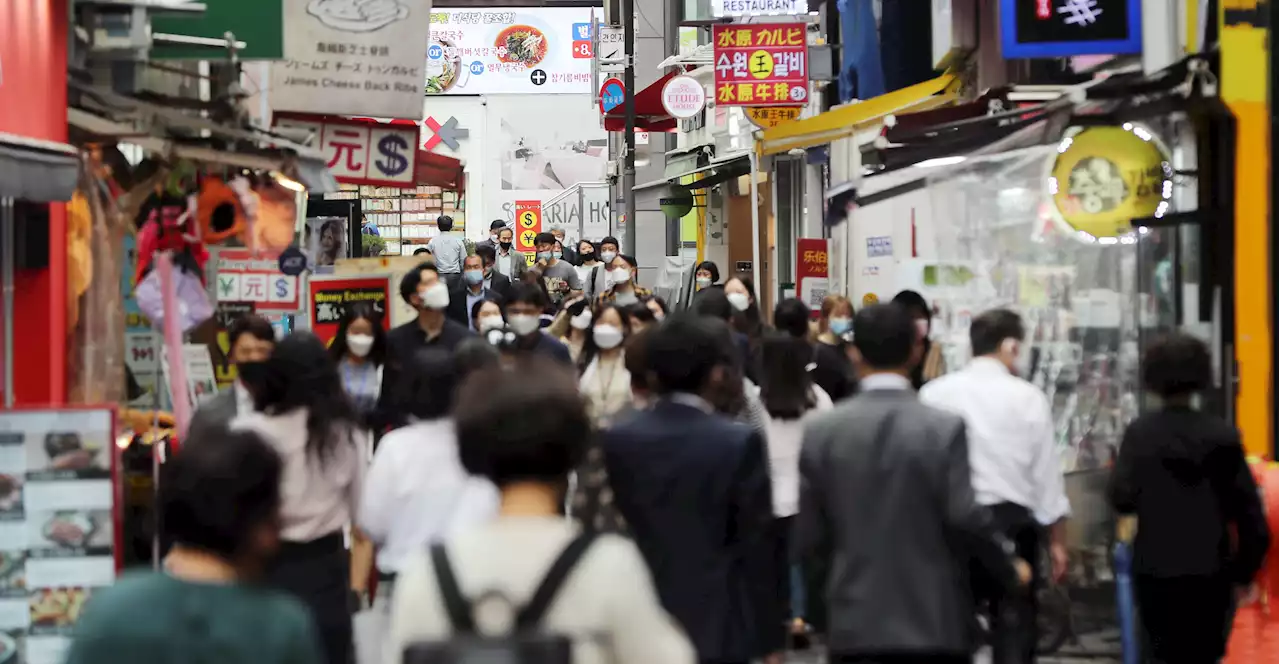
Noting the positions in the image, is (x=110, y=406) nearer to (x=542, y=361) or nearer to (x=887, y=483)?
(x=887, y=483)

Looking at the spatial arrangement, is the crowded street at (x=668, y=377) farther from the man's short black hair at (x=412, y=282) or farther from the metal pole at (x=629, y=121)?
the metal pole at (x=629, y=121)

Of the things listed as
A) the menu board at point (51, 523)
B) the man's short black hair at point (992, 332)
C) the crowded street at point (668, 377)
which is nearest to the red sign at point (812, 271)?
the crowded street at point (668, 377)

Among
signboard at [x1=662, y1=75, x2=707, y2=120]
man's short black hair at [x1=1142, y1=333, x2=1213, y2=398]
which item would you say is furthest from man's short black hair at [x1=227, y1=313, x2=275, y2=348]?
signboard at [x1=662, y1=75, x2=707, y2=120]

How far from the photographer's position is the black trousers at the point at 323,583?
649 centimetres

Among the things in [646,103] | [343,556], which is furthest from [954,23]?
[646,103]

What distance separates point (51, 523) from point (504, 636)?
5.16 m

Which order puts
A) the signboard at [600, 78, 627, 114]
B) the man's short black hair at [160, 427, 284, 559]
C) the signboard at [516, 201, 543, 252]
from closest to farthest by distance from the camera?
the man's short black hair at [160, 427, 284, 559]
the signboard at [600, 78, 627, 114]
the signboard at [516, 201, 543, 252]

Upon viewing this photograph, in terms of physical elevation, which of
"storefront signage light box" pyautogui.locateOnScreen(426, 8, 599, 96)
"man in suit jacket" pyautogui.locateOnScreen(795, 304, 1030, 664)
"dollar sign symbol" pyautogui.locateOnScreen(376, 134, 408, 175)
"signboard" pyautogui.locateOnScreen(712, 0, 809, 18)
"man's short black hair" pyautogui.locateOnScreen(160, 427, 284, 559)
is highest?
"storefront signage light box" pyautogui.locateOnScreen(426, 8, 599, 96)

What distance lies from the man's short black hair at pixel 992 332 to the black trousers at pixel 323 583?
9.42ft

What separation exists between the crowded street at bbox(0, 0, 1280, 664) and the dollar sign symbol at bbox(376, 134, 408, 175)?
1.2 inches

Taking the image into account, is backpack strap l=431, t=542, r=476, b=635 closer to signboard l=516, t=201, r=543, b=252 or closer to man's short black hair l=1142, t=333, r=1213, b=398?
man's short black hair l=1142, t=333, r=1213, b=398

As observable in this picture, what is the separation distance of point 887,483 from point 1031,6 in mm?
8443

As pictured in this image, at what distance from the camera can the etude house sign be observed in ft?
49.5

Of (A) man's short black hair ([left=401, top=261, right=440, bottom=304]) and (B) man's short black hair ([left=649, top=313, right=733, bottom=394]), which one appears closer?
(B) man's short black hair ([left=649, top=313, right=733, bottom=394])
